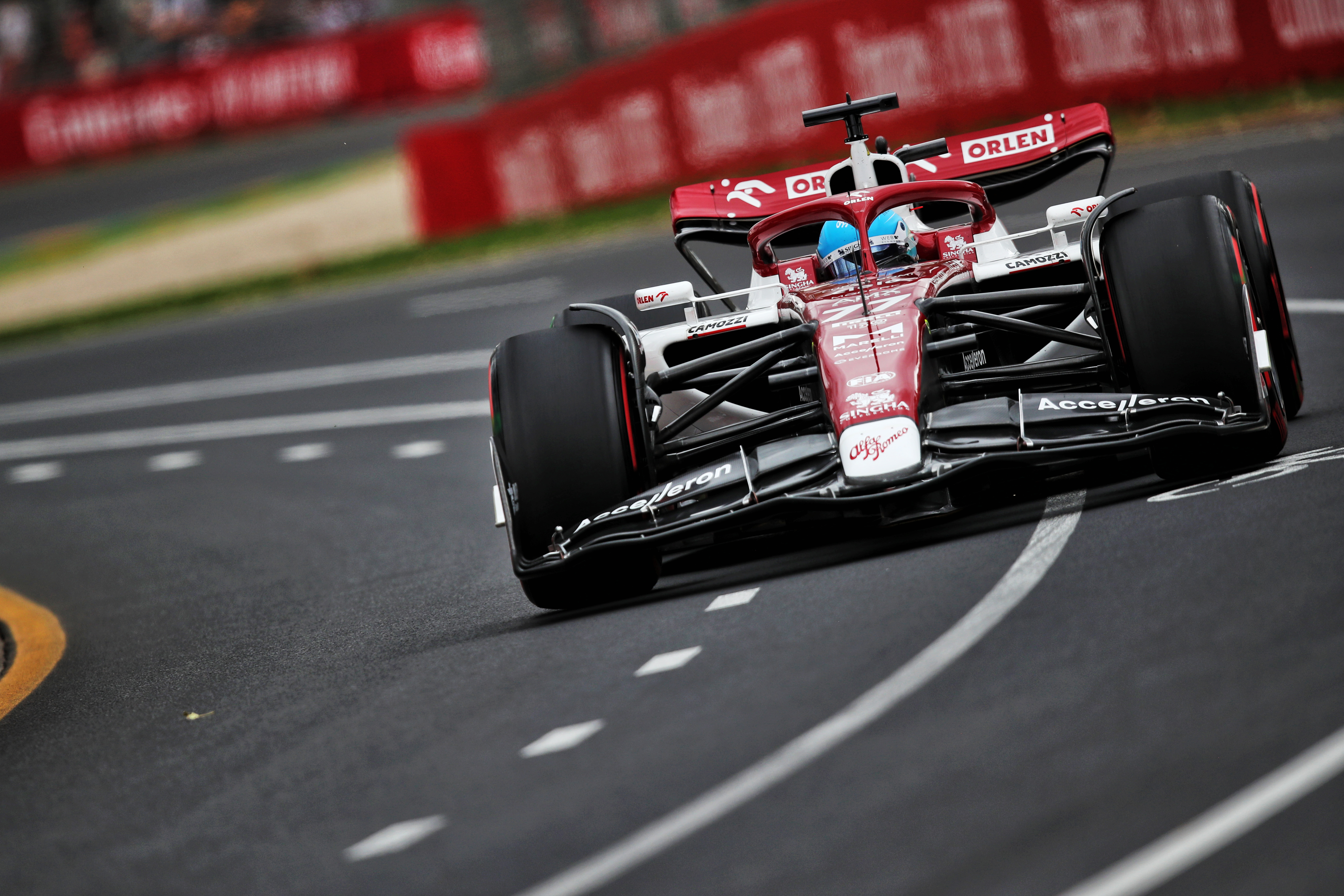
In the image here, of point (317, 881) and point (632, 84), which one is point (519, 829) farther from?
point (632, 84)

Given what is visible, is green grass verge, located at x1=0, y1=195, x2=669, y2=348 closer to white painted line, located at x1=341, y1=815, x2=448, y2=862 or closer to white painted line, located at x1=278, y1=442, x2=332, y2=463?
white painted line, located at x1=278, y1=442, x2=332, y2=463

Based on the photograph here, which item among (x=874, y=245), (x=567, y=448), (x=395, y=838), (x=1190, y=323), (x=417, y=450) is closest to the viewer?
(x=395, y=838)

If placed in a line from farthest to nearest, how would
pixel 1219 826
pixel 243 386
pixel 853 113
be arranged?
pixel 243 386 < pixel 853 113 < pixel 1219 826

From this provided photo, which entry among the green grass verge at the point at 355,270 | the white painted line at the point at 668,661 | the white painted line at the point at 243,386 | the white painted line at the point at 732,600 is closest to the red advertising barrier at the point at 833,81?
the green grass verge at the point at 355,270

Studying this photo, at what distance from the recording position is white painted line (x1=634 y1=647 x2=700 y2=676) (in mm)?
6277

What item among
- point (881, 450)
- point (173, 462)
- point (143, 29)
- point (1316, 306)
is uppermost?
point (143, 29)

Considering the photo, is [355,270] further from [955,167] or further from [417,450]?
[955,167]

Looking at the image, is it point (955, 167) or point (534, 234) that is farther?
point (534, 234)

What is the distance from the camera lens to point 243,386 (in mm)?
19844

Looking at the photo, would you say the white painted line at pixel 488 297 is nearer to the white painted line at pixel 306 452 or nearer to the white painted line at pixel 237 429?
the white painted line at pixel 237 429

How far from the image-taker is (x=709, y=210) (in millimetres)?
9523

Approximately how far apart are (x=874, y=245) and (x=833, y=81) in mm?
13206

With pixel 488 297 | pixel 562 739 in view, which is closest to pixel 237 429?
pixel 488 297

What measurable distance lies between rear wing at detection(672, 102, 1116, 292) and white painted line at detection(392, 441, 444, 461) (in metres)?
4.91
